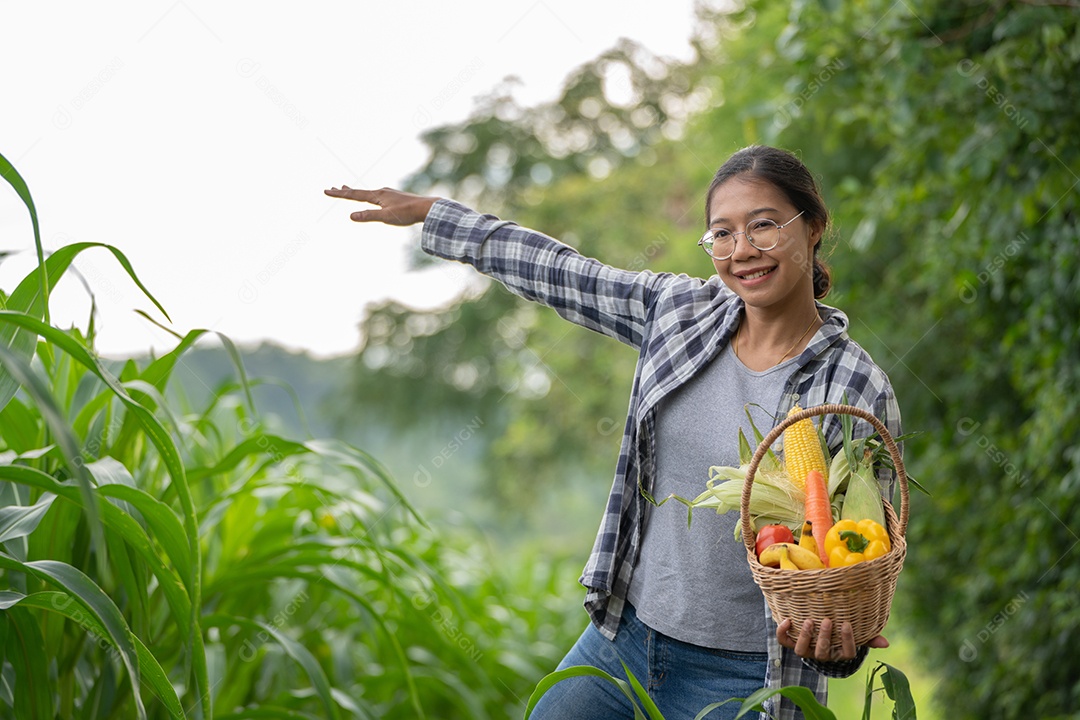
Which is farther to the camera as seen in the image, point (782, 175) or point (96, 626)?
point (782, 175)

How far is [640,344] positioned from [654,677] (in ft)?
1.69

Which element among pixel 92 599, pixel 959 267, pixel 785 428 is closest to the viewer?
pixel 92 599

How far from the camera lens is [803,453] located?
117 cm

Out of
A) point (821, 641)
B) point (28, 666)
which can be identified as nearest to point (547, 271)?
point (821, 641)

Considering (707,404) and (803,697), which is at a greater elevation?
(707,404)

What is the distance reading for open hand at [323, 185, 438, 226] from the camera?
1.45 metres

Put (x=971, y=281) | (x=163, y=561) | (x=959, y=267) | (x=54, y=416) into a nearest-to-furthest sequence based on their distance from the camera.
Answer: (x=54, y=416) < (x=163, y=561) < (x=971, y=281) < (x=959, y=267)

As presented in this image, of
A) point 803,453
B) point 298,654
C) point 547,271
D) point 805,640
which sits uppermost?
point 547,271

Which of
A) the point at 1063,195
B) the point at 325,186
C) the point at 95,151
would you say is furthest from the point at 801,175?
the point at 95,151

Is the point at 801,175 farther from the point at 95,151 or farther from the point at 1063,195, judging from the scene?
the point at 95,151

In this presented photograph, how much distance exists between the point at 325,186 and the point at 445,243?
218 mm

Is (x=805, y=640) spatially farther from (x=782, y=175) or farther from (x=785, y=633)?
(x=782, y=175)

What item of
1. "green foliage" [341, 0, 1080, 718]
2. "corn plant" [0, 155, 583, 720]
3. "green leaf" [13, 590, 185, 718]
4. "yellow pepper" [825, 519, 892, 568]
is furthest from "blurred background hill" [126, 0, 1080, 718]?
"green leaf" [13, 590, 185, 718]

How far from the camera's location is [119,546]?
1.23 meters
